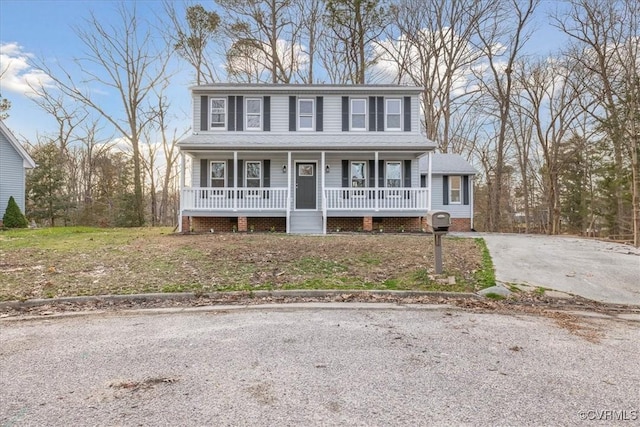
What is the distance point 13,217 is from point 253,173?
467 inches

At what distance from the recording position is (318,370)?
9.70 ft

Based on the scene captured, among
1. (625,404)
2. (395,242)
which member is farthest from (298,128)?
(625,404)

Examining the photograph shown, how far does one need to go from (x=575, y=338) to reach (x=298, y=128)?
1297cm

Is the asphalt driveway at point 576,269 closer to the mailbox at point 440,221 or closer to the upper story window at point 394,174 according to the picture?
the mailbox at point 440,221

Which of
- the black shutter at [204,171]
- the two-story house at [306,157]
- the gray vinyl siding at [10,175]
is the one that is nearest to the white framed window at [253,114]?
the two-story house at [306,157]

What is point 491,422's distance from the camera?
2217 mm

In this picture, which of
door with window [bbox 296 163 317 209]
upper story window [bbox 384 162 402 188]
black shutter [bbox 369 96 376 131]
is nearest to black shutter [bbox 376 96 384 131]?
black shutter [bbox 369 96 376 131]

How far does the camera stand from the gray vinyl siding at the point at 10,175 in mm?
17531

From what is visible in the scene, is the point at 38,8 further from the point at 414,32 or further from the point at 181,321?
the point at 414,32

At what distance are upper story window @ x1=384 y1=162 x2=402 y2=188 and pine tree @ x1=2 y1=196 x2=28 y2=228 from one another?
56.2ft

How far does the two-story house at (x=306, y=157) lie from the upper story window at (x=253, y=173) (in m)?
0.04

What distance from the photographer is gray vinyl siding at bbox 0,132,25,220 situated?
17531 millimetres

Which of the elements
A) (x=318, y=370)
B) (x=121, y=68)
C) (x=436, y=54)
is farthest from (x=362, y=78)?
(x=318, y=370)

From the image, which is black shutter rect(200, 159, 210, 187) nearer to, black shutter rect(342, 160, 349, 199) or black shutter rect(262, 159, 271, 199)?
black shutter rect(262, 159, 271, 199)
